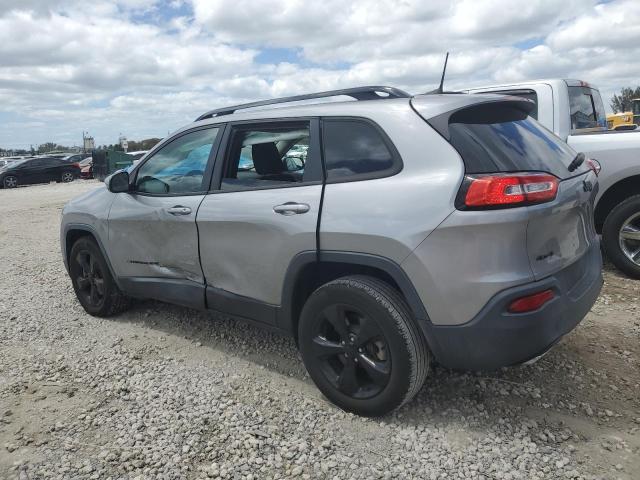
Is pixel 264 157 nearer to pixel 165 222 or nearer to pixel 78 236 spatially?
pixel 165 222

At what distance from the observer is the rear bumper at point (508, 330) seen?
2430 millimetres

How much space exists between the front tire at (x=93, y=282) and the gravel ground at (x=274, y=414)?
1.10 feet

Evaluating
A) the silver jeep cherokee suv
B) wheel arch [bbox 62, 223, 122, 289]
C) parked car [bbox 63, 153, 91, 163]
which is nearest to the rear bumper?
the silver jeep cherokee suv

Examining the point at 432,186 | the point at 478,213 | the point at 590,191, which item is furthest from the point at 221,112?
the point at 590,191

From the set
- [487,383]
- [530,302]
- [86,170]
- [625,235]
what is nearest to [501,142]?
[530,302]

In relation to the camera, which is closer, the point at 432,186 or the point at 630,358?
the point at 432,186

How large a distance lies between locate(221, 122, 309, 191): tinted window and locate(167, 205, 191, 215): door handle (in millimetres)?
329

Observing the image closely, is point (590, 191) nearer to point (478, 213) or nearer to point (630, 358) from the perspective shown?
point (478, 213)

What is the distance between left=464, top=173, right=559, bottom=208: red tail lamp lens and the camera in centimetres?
239

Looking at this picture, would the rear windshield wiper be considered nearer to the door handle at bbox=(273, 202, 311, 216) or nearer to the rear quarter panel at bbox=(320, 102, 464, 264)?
the rear quarter panel at bbox=(320, 102, 464, 264)

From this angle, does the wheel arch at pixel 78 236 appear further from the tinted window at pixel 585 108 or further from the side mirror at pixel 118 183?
the tinted window at pixel 585 108

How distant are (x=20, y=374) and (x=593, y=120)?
579cm

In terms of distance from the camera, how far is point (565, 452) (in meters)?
2.57

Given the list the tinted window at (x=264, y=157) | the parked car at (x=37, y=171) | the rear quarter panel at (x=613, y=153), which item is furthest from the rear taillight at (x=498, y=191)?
the parked car at (x=37, y=171)
